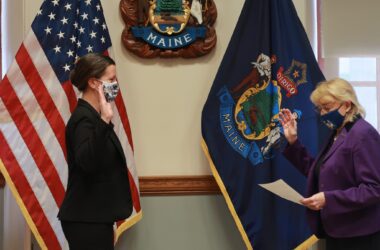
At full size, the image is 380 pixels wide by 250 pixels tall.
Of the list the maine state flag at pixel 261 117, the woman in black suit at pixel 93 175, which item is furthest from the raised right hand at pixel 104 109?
the maine state flag at pixel 261 117

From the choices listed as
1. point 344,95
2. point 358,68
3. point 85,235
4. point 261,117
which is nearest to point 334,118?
point 344,95

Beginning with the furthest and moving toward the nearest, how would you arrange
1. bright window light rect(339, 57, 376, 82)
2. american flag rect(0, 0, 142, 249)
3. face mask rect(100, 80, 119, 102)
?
bright window light rect(339, 57, 376, 82) → american flag rect(0, 0, 142, 249) → face mask rect(100, 80, 119, 102)

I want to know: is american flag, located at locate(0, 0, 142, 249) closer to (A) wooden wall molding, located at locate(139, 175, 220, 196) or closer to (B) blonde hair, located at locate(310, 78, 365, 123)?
(A) wooden wall molding, located at locate(139, 175, 220, 196)

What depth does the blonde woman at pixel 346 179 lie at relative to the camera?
2.29 metres

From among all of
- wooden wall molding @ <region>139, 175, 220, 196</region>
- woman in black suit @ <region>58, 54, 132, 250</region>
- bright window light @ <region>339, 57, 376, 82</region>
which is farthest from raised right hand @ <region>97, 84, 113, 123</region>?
bright window light @ <region>339, 57, 376, 82</region>

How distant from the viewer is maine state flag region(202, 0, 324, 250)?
3.16m

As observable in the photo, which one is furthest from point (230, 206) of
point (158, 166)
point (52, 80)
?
point (52, 80)

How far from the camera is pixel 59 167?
2996 mm

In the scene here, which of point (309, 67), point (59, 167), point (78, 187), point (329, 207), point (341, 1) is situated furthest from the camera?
point (341, 1)

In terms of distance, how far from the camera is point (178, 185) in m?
3.34

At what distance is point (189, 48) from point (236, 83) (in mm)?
361

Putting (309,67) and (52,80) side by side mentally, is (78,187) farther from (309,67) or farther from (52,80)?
(309,67)

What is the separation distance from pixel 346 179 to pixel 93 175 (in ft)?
3.51

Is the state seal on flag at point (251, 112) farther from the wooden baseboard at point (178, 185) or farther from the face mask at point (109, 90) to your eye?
the face mask at point (109, 90)
